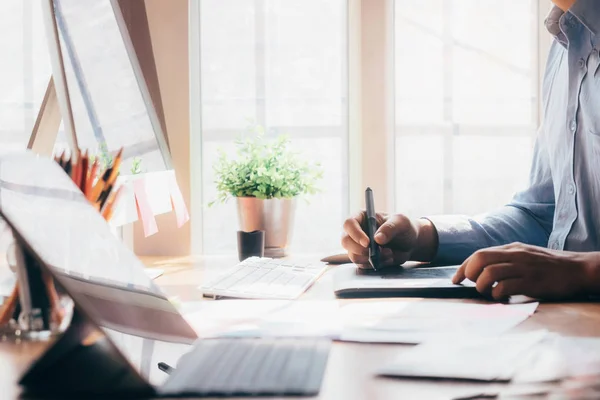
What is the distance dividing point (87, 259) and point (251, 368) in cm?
19

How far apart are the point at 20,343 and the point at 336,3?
6.32 feet

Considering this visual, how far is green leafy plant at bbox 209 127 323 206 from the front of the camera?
1.95 metres

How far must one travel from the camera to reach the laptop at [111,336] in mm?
543

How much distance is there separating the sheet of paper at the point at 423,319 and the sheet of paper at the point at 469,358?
42mm

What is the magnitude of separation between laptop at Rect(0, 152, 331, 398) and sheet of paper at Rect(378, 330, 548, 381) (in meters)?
0.09

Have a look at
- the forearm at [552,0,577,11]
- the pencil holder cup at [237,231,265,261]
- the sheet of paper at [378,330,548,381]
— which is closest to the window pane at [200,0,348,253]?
the pencil holder cup at [237,231,265,261]

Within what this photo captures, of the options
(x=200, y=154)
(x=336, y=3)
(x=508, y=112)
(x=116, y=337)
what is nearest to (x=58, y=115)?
(x=200, y=154)

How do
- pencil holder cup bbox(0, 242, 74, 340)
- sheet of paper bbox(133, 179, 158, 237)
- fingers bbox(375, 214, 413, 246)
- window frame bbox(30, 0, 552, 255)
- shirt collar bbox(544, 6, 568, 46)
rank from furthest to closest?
window frame bbox(30, 0, 552, 255) → sheet of paper bbox(133, 179, 158, 237) → shirt collar bbox(544, 6, 568, 46) → fingers bbox(375, 214, 413, 246) → pencil holder cup bbox(0, 242, 74, 340)

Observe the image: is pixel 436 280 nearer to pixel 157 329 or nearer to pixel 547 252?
pixel 547 252

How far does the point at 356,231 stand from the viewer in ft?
4.24

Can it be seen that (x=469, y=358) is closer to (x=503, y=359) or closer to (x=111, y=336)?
(x=503, y=359)

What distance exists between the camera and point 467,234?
55.6 inches

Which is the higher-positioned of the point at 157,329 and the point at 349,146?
the point at 349,146

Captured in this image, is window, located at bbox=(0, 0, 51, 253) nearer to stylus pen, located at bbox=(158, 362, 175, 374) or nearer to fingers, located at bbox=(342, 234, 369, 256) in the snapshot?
fingers, located at bbox=(342, 234, 369, 256)
